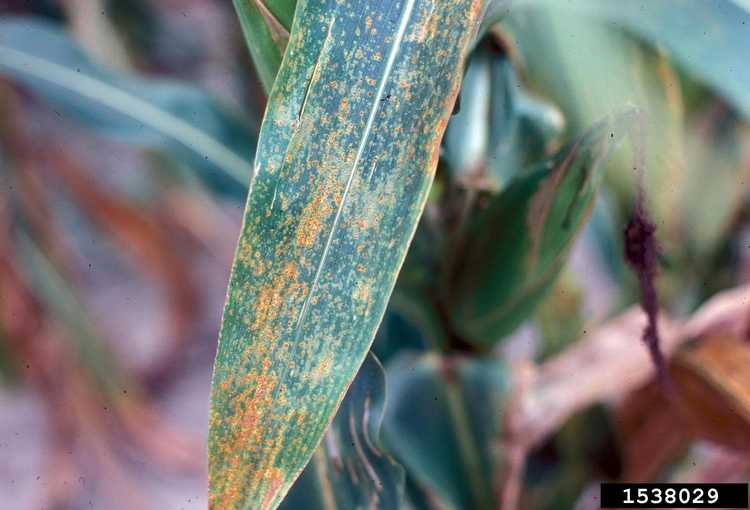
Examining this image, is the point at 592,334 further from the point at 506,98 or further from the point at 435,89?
the point at 435,89

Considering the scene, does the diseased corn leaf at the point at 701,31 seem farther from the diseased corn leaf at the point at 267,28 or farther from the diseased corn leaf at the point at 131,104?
the diseased corn leaf at the point at 131,104

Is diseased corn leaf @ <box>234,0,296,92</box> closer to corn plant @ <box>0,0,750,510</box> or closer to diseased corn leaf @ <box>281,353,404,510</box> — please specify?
corn plant @ <box>0,0,750,510</box>

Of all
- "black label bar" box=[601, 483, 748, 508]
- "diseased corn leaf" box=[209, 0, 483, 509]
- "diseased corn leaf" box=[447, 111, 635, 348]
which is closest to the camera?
"diseased corn leaf" box=[209, 0, 483, 509]

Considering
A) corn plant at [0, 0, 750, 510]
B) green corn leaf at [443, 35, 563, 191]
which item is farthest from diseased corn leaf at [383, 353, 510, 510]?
green corn leaf at [443, 35, 563, 191]

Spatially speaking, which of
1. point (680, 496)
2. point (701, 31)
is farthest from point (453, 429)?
point (701, 31)

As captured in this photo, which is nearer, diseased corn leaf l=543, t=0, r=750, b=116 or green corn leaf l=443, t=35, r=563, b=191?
diseased corn leaf l=543, t=0, r=750, b=116

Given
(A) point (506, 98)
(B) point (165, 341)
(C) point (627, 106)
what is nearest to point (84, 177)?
(B) point (165, 341)

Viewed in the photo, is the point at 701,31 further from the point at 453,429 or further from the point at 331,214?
the point at 453,429
